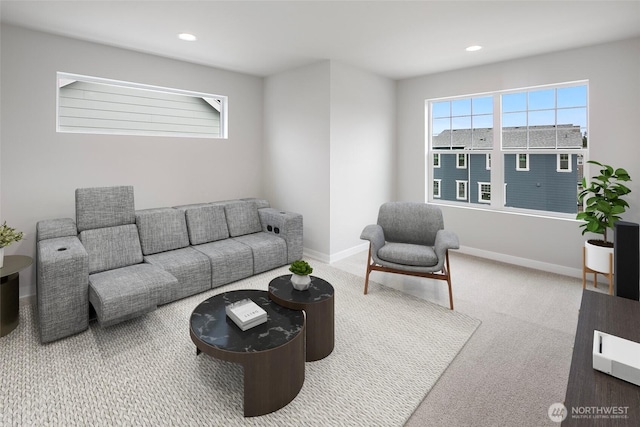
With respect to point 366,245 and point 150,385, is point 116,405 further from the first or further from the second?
point 366,245

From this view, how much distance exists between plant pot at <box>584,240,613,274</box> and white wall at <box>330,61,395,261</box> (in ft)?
8.58

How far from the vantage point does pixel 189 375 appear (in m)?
2.17

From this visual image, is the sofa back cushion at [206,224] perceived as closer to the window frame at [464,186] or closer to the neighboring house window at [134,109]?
the neighboring house window at [134,109]

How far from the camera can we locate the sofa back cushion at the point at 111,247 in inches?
123

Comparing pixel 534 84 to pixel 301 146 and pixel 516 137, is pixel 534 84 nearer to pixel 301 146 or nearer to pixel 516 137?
pixel 516 137

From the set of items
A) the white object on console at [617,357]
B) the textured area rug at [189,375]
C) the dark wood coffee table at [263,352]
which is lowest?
the textured area rug at [189,375]

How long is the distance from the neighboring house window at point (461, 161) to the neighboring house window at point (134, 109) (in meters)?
3.42

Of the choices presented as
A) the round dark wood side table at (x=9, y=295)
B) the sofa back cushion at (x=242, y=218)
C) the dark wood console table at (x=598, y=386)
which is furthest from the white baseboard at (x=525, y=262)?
the round dark wood side table at (x=9, y=295)

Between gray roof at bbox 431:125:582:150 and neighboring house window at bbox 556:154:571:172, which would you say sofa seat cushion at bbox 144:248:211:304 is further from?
neighboring house window at bbox 556:154:571:172

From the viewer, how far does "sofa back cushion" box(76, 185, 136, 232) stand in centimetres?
325

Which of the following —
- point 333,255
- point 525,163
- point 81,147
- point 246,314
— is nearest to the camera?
point 246,314

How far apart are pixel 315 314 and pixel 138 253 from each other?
7.00ft

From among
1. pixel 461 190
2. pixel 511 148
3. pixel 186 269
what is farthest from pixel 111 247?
pixel 511 148

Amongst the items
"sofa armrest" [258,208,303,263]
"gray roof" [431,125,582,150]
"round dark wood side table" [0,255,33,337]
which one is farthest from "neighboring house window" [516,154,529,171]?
"round dark wood side table" [0,255,33,337]
